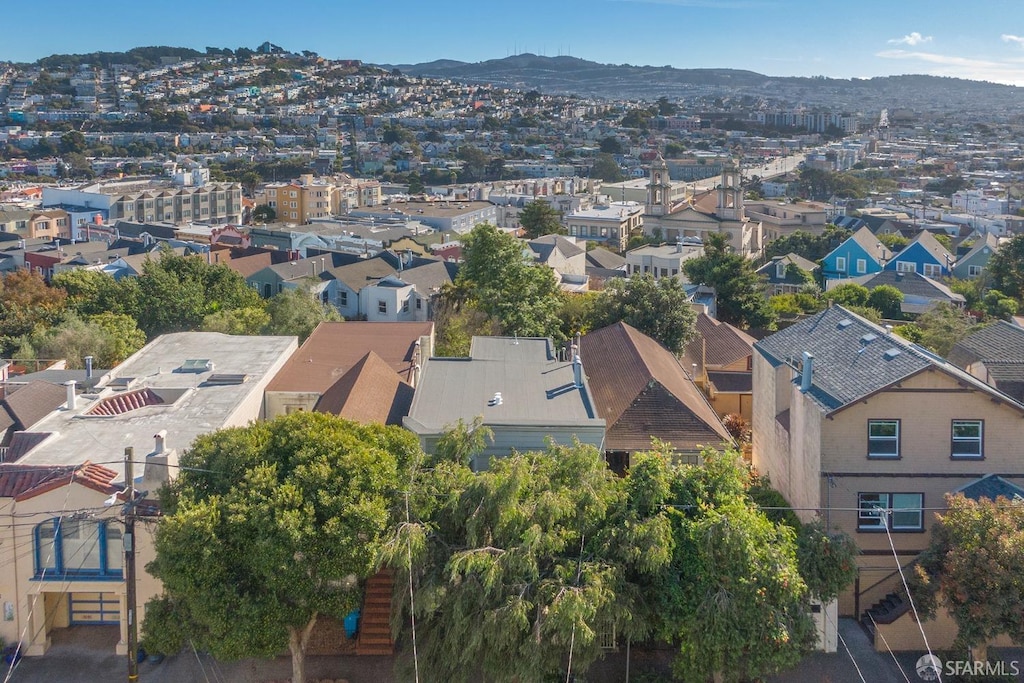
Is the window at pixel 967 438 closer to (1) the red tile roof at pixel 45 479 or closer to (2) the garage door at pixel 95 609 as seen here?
(1) the red tile roof at pixel 45 479

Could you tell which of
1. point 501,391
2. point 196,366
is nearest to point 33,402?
point 196,366

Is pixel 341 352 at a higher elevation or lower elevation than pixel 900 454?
higher

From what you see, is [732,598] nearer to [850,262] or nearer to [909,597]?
[909,597]

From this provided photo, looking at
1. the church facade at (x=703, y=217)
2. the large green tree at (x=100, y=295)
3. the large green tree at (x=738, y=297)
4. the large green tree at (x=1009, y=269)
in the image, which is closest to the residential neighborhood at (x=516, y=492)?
the large green tree at (x=100, y=295)

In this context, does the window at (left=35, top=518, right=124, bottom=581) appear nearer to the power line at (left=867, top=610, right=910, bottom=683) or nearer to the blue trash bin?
the blue trash bin

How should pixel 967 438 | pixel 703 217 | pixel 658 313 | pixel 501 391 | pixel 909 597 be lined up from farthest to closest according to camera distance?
1. pixel 703 217
2. pixel 658 313
3. pixel 501 391
4. pixel 967 438
5. pixel 909 597

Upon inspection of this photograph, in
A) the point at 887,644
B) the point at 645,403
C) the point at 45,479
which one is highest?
the point at 645,403

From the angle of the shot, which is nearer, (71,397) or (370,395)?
(71,397)
